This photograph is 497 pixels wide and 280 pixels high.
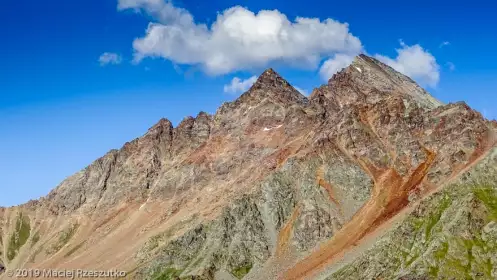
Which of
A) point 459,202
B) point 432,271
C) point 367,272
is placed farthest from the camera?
point 459,202

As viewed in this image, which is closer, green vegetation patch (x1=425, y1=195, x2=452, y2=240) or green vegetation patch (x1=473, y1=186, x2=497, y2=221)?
green vegetation patch (x1=473, y1=186, x2=497, y2=221)

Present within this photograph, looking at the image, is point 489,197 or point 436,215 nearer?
point 436,215

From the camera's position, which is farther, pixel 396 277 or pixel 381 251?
pixel 381 251

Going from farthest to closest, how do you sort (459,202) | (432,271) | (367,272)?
(459,202), (367,272), (432,271)

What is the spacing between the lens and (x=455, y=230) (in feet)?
591

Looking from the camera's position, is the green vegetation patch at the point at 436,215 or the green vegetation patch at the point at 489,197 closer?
the green vegetation patch at the point at 489,197

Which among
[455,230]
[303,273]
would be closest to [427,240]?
[455,230]

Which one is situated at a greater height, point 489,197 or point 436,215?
point 436,215

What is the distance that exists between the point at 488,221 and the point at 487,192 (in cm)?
1770

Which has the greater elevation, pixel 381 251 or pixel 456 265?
pixel 381 251

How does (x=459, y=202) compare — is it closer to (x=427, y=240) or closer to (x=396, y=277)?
(x=427, y=240)

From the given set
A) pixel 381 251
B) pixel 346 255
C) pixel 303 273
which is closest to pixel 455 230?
pixel 381 251

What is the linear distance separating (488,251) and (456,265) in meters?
11.9

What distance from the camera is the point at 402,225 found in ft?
630
